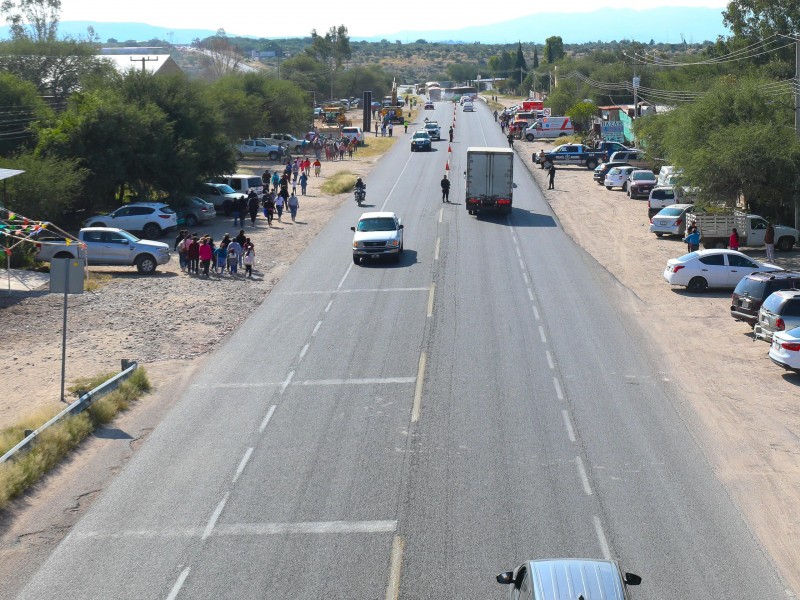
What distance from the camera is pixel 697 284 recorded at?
97.6ft

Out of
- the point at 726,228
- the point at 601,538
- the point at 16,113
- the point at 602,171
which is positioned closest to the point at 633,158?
the point at 602,171

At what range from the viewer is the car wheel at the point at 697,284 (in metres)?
29.7

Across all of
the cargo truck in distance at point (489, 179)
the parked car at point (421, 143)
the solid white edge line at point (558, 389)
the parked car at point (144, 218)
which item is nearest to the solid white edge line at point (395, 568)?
the solid white edge line at point (558, 389)

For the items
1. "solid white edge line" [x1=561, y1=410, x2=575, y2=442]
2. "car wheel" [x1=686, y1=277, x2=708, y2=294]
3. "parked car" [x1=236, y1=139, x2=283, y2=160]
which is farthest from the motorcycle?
"solid white edge line" [x1=561, y1=410, x2=575, y2=442]

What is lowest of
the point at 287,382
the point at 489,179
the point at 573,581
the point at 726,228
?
the point at 287,382

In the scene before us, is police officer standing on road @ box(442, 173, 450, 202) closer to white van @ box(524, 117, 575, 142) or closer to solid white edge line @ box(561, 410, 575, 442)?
solid white edge line @ box(561, 410, 575, 442)

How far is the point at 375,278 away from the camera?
104ft

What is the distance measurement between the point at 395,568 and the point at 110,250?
81.8ft

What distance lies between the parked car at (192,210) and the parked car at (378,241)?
12035 millimetres

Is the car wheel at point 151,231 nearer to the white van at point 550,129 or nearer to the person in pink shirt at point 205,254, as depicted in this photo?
Answer: the person in pink shirt at point 205,254

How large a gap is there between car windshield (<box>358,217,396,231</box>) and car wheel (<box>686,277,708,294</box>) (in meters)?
10.6

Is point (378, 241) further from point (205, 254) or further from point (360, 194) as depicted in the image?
point (360, 194)

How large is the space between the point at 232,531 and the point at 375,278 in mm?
18691

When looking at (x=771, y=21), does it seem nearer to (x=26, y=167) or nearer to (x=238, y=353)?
(x=26, y=167)
